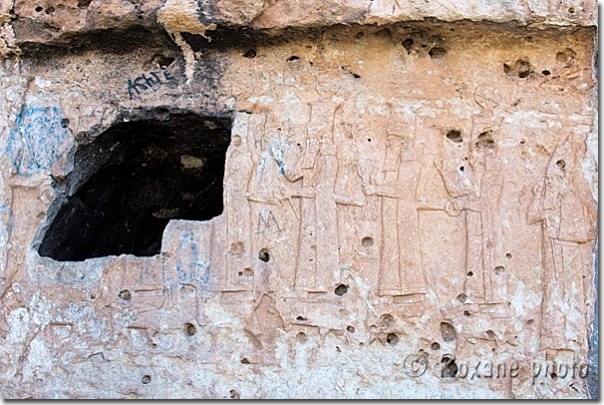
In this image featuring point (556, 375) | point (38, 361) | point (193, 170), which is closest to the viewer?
point (556, 375)

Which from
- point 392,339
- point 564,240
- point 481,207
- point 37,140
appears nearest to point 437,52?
point 481,207

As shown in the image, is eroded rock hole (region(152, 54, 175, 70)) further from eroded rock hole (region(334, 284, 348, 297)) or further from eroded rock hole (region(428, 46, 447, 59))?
eroded rock hole (region(334, 284, 348, 297))

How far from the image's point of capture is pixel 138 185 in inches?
184

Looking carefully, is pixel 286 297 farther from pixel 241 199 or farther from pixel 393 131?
pixel 393 131

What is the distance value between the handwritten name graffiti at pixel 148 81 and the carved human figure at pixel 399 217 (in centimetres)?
129

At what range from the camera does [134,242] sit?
4.79 m

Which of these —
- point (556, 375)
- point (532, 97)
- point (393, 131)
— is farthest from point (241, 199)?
point (556, 375)

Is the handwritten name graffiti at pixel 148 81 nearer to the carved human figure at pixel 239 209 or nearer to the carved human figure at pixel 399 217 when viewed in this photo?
the carved human figure at pixel 239 209

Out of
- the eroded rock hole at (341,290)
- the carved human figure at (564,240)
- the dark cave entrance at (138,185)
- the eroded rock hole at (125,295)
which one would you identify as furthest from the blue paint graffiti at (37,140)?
the carved human figure at (564,240)

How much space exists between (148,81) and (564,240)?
242 centimetres

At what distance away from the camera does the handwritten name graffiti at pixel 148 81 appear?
149 inches

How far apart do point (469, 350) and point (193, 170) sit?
7.38 ft

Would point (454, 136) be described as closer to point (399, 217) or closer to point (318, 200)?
point (399, 217)

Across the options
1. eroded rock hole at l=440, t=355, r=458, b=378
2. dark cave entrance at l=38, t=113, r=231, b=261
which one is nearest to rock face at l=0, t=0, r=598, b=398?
eroded rock hole at l=440, t=355, r=458, b=378
